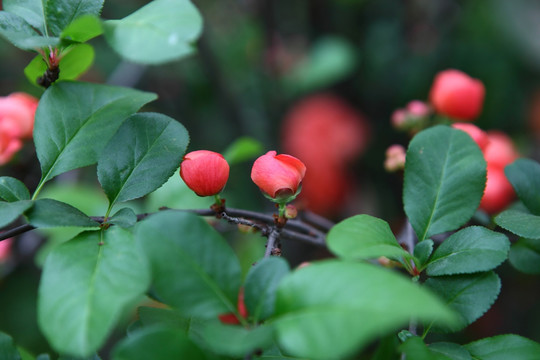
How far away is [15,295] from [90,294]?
1.37 meters

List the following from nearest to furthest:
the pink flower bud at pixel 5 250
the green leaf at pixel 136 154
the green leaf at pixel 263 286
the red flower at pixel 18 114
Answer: the green leaf at pixel 263 286 < the green leaf at pixel 136 154 < the red flower at pixel 18 114 < the pink flower bud at pixel 5 250

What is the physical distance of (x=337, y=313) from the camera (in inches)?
12.9

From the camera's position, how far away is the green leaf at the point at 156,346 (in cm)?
35

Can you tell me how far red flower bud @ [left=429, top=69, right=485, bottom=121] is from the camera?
0.83 meters

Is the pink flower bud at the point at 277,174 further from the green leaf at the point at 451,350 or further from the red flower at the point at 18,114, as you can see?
the red flower at the point at 18,114

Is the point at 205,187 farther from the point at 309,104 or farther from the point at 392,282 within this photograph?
the point at 309,104

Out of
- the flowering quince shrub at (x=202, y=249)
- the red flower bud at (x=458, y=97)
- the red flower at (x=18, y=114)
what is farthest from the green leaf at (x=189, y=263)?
the red flower bud at (x=458, y=97)

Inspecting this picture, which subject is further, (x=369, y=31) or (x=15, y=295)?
(x=369, y=31)

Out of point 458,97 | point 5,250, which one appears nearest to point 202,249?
point 458,97

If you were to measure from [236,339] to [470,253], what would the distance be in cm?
24

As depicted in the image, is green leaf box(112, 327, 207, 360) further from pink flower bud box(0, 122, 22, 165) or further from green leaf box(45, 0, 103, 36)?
pink flower bud box(0, 122, 22, 165)

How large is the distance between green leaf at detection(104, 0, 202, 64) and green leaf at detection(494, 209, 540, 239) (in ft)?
1.08

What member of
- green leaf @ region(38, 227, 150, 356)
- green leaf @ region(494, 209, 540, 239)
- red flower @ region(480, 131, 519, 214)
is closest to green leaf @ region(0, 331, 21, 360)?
green leaf @ region(38, 227, 150, 356)

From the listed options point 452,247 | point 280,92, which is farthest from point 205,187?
point 280,92
